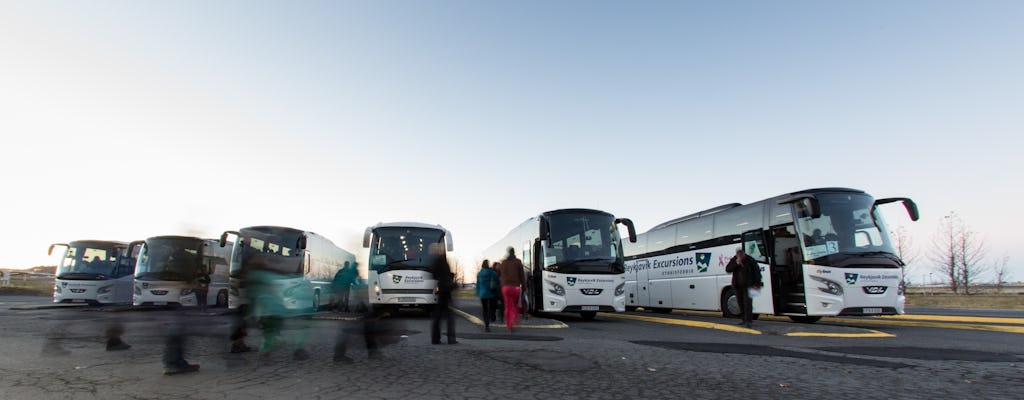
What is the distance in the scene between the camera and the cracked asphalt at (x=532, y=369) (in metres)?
5.31

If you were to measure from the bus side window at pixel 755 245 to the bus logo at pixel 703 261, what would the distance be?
1.69 m

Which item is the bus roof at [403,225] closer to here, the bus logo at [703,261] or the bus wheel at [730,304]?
the bus logo at [703,261]

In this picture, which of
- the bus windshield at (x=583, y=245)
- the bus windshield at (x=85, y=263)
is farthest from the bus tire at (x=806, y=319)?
the bus windshield at (x=85, y=263)

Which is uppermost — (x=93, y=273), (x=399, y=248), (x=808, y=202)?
(x=808, y=202)

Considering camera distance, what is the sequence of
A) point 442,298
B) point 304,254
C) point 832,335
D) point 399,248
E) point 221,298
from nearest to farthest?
point 442,298, point 832,335, point 399,248, point 304,254, point 221,298

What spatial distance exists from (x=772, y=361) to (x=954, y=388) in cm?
207

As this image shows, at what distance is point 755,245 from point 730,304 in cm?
207

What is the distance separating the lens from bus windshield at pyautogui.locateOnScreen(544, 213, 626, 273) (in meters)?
15.9

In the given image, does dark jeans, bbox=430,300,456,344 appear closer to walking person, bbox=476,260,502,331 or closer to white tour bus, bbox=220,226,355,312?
walking person, bbox=476,260,502,331

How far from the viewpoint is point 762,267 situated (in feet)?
49.0

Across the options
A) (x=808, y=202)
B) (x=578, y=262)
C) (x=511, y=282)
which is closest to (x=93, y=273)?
(x=511, y=282)

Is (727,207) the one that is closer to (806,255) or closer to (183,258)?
(806,255)

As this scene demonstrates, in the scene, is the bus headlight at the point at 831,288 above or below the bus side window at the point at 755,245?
below

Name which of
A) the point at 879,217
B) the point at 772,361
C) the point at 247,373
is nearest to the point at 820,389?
the point at 772,361
